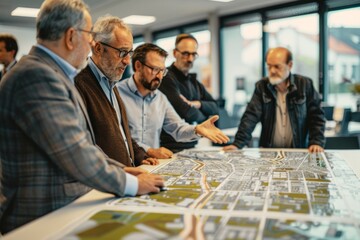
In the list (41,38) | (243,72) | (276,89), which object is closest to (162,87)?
(276,89)

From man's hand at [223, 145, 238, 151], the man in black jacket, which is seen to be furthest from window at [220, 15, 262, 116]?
man's hand at [223, 145, 238, 151]

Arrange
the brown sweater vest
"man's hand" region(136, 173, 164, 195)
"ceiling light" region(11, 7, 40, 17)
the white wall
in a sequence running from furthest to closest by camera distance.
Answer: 1. the white wall
2. "ceiling light" region(11, 7, 40, 17)
3. the brown sweater vest
4. "man's hand" region(136, 173, 164, 195)

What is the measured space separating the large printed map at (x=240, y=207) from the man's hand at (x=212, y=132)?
35 cm

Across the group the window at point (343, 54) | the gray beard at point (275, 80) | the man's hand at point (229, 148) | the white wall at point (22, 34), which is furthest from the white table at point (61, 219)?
the white wall at point (22, 34)

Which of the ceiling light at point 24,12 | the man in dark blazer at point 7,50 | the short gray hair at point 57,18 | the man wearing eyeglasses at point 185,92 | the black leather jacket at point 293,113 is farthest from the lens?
the ceiling light at point 24,12

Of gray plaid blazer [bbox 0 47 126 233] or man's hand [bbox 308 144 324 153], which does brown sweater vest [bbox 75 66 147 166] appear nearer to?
gray plaid blazer [bbox 0 47 126 233]

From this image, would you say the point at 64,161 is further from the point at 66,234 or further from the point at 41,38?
the point at 41,38

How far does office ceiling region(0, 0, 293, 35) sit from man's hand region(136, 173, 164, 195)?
6604 mm

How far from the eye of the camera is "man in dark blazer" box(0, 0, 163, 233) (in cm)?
140

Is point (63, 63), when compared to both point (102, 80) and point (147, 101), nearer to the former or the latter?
point (102, 80)

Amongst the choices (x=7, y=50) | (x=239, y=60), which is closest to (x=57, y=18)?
(x=7, y=50)

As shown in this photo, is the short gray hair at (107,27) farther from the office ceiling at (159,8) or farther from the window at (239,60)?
the window at (239,60)

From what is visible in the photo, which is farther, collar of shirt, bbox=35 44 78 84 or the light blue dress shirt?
the light blue dress shirt

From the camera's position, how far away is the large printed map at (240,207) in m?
1.21
